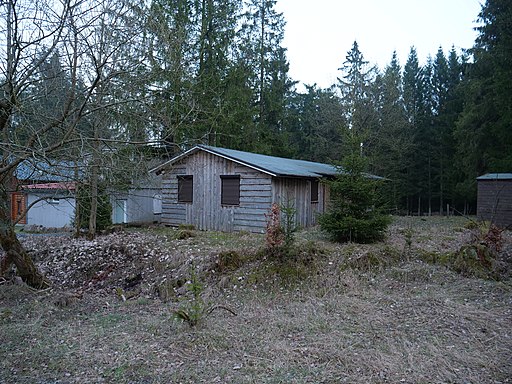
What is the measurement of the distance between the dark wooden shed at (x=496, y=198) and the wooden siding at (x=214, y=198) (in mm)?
9016

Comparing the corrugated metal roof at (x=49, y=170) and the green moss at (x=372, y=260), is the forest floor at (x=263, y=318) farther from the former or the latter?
the corrugated metal roof at (x=49, y=170)

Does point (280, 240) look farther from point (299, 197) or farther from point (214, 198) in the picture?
point (214, 198)

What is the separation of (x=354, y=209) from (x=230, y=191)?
16.9 feet

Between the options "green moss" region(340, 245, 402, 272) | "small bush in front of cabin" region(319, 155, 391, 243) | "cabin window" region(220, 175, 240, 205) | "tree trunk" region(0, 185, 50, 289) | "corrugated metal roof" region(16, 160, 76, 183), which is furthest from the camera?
"cabin window" region(220, 175, 240, 205)

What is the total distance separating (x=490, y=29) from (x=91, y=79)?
21.5 m

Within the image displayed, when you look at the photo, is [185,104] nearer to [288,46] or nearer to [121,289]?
[121,289]

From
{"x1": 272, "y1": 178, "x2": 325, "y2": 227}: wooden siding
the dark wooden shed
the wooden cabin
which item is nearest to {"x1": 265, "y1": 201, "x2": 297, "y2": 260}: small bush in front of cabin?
the wooden cabin

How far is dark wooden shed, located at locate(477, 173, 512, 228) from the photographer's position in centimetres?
1537

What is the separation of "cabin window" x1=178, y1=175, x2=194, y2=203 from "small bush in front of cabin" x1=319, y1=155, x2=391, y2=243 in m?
6.33

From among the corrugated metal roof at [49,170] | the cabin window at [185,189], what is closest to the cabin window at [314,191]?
the cabin window at [185,189]

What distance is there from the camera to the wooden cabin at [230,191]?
13180mm

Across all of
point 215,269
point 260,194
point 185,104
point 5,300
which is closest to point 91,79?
point 185,104

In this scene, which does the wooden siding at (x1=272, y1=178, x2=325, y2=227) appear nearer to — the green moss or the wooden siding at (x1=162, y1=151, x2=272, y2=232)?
the wooden siding at (x1=162, y1=151, x2=272, y2=232)

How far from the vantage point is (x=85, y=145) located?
5.43 m
